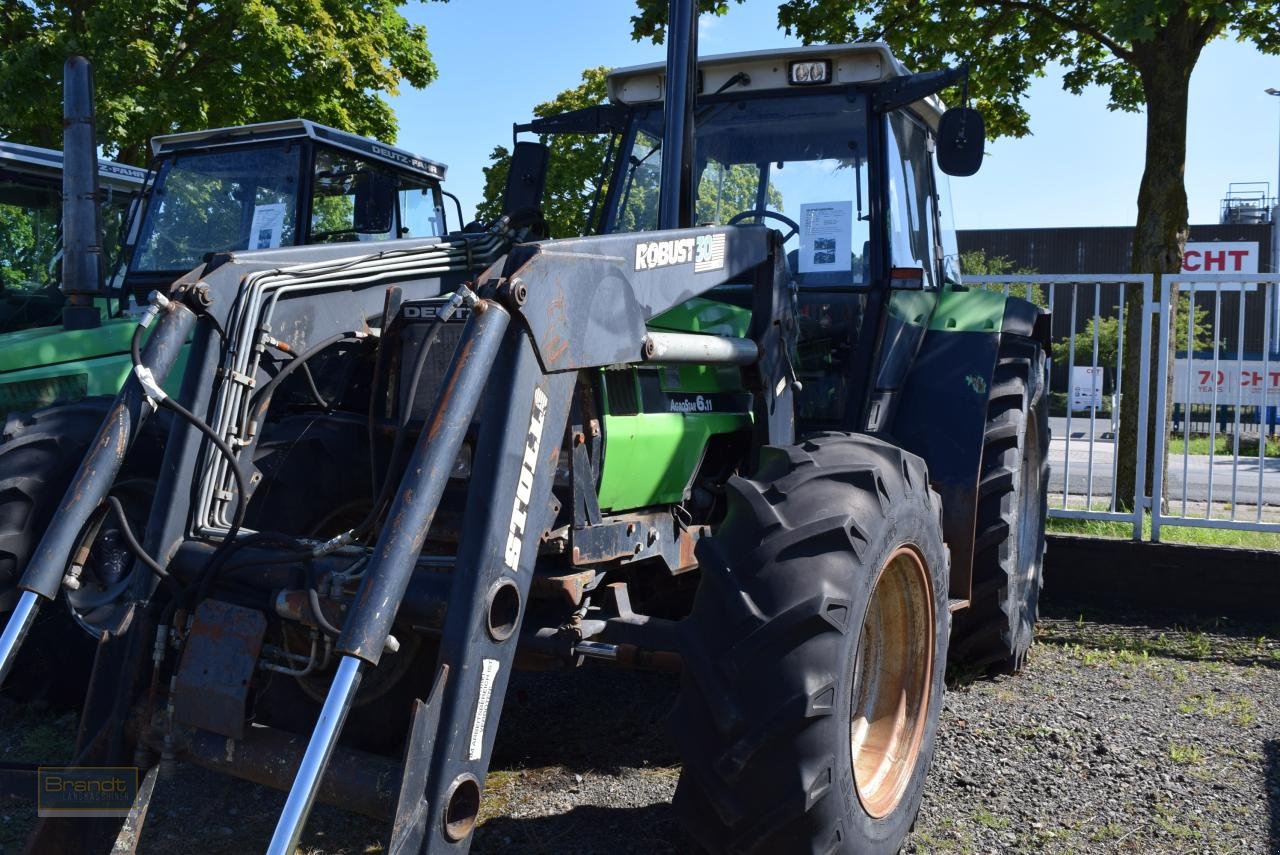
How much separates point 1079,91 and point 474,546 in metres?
10.3

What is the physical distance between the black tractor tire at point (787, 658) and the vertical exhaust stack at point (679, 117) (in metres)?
1.09

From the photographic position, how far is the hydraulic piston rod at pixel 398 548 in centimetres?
221

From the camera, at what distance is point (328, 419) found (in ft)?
13.2

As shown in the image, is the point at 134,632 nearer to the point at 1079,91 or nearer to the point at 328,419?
the point at 328,419

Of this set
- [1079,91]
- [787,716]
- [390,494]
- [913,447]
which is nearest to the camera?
[787,716]

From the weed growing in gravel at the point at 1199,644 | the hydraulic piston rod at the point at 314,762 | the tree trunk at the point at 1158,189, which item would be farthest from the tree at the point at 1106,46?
the hydraulic piston rod at the point at 314,762

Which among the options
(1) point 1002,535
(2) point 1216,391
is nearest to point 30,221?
(1) point 1002,535

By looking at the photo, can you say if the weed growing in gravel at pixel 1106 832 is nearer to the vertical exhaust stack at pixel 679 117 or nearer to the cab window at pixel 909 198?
the cab window at pixel 909 198

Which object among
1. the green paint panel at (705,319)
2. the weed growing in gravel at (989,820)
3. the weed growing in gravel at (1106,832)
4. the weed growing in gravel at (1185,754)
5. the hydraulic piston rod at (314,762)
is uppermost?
the green paint panel at (705,319)

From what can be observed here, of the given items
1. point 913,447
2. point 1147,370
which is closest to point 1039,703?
point 913,447

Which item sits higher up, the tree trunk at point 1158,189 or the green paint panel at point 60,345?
the tree trunk at point 1158,189

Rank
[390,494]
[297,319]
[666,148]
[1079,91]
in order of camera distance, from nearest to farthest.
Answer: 1. [390,494]
2. [297,319]
3. [666,148]
4. [1079,91]

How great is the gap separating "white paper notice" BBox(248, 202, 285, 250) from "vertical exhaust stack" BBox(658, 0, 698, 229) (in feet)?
12.9

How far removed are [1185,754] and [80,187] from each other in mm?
5622
